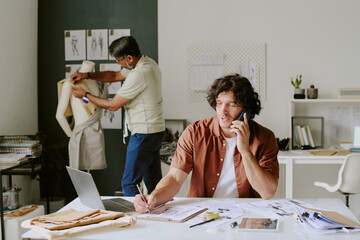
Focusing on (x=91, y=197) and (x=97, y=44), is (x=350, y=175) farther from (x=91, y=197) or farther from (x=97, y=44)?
(x=97, y=44)

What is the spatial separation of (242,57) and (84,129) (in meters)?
1.74

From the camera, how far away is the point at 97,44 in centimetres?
452

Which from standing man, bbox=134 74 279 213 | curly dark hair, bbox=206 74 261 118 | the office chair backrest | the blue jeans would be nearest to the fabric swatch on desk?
standing man, bbox=134 74 279 213

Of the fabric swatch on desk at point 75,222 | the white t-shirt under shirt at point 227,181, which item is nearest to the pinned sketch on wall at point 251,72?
the white t-shirt under shirt at point 227,181

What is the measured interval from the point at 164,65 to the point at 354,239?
3.16 metres

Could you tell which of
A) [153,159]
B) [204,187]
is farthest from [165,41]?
[204,187]

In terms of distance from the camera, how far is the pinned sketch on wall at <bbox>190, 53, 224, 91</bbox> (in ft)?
14.4

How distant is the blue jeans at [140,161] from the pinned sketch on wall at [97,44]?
4.80ft

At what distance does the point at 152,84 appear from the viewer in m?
3.39

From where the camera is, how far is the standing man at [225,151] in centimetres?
220

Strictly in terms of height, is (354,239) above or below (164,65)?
below

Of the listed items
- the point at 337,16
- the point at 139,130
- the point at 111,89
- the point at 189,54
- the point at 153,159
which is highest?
the point at 337,16

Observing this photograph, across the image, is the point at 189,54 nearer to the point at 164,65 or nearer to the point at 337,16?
the point at 164,65

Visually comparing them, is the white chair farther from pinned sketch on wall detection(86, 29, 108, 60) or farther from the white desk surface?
pinned sketch on wall detection(86, 29, 108, 60)
